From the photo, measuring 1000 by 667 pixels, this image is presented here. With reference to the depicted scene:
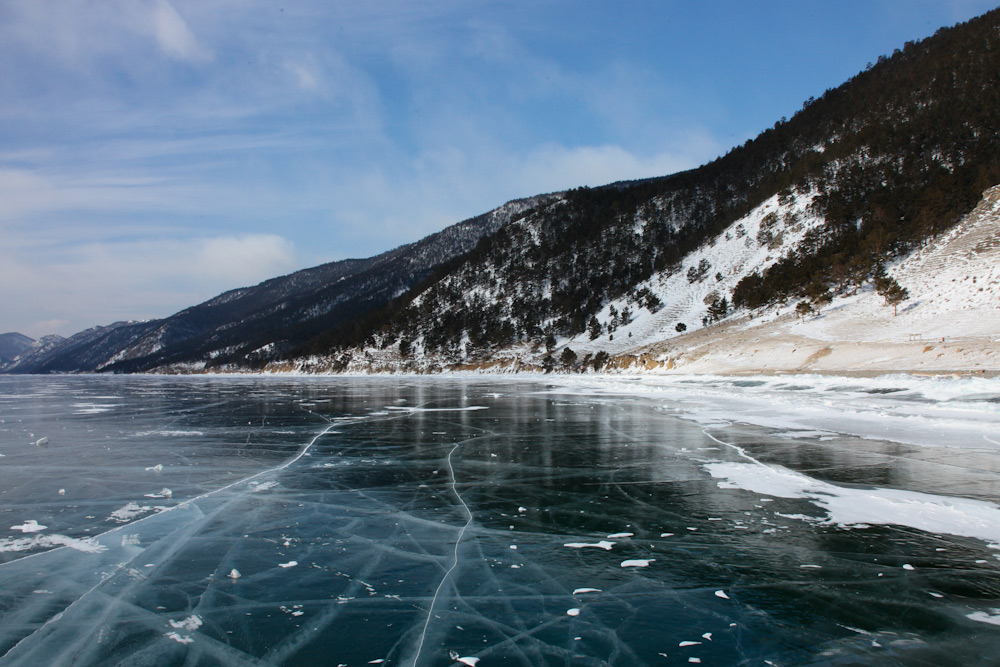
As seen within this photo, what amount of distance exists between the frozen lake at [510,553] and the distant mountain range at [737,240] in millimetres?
43034

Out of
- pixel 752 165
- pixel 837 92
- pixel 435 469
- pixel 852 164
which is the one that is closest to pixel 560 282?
pixel 752 165

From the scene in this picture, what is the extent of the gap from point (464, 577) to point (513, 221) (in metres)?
146

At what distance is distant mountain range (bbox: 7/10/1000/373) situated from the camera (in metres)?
61.1

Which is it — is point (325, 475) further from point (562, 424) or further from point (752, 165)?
point (752, 165)

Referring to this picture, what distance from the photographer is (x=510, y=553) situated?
6.28 m

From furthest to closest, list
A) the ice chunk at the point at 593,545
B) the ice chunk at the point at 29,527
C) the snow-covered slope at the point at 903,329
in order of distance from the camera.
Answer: the snow-covered slope at the point at 903,329 → the ice chunk at the point at 29,527 → the ice chunk at the point at 593,545

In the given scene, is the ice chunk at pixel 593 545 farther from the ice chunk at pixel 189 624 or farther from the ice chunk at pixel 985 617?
the ice chunk at pixel 189 624

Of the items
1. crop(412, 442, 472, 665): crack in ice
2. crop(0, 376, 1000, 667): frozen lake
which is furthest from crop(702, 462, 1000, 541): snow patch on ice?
crop(412, 442, 472, 665): crack in ice

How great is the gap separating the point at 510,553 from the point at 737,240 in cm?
9420

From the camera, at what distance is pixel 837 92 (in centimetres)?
11544

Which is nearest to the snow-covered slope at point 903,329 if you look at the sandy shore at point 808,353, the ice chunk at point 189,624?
the sandy shore at point 808,353

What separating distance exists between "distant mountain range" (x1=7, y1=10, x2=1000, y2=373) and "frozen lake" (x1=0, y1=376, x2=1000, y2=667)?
43034 millimetres

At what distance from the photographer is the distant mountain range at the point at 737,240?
61062 millimetres

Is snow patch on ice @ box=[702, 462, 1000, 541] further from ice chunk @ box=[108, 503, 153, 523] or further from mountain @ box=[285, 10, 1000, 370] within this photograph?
mountain @ box=[285, 10, 1000, 370]
